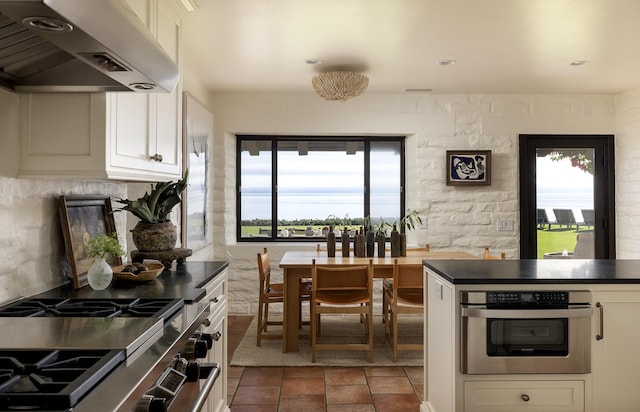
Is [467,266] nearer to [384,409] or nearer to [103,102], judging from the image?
[384,409]

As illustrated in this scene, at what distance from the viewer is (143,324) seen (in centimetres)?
147

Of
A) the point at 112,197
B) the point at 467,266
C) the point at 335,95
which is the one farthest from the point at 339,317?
the point at 112,197

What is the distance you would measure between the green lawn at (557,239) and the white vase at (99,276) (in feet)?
15.3

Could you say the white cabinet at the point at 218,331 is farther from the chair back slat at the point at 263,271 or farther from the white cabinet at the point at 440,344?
the chair back slat at the point at 263,271

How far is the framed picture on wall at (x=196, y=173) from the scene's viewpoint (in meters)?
4.01

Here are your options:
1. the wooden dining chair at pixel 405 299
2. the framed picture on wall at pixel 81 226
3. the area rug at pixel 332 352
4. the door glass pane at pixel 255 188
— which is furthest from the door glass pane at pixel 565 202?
the framed picture on wall at pixel 81 226

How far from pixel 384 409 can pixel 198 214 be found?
2409 mm

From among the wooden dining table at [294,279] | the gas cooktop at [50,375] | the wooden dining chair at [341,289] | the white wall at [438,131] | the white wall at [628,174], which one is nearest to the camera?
the gas cooktop at [50,375]

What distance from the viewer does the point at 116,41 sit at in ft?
4.21

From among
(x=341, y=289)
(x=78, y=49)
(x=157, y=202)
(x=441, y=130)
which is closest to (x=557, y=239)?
(x=441, y=130)

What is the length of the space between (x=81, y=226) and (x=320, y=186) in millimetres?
3535

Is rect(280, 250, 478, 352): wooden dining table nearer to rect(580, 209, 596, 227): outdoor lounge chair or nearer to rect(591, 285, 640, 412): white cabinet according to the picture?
rect(591, 285, 640, 412): white cabinet

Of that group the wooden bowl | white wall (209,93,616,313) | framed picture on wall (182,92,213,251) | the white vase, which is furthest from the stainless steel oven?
white wall (209,93,616,313)

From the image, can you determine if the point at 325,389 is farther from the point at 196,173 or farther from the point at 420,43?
the point at 420,43
